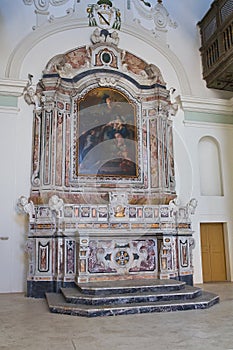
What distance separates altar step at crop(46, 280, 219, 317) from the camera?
5.59m

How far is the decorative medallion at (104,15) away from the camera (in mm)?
9539

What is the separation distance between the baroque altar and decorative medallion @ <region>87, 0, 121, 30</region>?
350 millimetres

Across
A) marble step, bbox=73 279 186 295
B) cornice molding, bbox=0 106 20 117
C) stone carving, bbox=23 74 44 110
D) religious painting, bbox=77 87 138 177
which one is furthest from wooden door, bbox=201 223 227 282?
cornice molding, bbox=0 106 20 117

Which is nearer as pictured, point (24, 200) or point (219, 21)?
point (24, 200)

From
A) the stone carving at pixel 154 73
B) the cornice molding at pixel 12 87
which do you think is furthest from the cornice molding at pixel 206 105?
the cornice molding at pixel 12 87

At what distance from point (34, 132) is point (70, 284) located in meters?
3.67

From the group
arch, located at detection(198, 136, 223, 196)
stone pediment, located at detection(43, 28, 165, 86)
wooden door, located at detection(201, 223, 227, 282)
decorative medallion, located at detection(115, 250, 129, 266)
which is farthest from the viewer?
arch, located at detection(198, 136, 223, 196)

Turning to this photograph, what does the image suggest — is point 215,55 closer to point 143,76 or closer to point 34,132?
point 143,76

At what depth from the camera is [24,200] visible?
7492 millimetres

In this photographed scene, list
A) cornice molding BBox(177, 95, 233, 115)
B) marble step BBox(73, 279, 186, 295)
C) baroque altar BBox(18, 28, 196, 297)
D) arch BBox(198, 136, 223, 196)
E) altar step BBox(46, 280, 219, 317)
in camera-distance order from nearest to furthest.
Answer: altar step BBox(46, 280, 219, 317) < marble step BBox(73, 279, 186, 295) < baroque altar BBox(18, 28, 196, 297) < cornice molding BBox(177, 95, 233, 115) < arch BBox(198, 136, 223, 196)

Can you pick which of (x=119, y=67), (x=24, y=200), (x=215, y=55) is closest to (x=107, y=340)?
(x=24, y=200)

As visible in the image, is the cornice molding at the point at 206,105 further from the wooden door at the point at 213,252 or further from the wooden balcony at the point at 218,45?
the wooden door at the point at 213,252

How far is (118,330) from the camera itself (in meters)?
4.62

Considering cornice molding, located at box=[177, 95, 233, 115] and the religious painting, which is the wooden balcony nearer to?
cornice molding, located at box=[177, 95, 233, 115]
